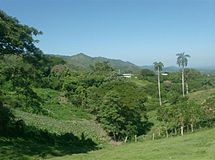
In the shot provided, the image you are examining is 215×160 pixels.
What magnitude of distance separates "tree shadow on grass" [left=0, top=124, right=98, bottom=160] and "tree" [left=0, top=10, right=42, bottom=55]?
21.8 feet

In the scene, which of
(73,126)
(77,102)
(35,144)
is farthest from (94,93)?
(35,144)

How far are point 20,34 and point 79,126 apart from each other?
37.7 metres

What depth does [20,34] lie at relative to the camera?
23984 millimetres

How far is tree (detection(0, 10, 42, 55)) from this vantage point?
2298 cm

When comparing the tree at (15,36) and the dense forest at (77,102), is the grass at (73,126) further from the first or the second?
the tree at (15,36)

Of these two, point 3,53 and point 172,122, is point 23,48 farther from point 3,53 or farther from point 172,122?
point 172,122

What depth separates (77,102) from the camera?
3270 inches

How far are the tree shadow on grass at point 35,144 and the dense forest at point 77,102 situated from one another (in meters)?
0.11

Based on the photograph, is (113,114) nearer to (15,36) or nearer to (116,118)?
(116,118)

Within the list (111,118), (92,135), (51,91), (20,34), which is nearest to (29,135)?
(20,34)

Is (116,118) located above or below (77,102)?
below

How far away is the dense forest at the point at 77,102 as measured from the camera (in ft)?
80.3

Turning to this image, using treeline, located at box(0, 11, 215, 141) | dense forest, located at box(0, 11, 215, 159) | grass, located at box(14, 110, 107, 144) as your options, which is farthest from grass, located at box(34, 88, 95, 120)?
grass, located at box(14, 110, 107, 144)

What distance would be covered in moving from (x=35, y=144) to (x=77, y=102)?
4994 centimetres
